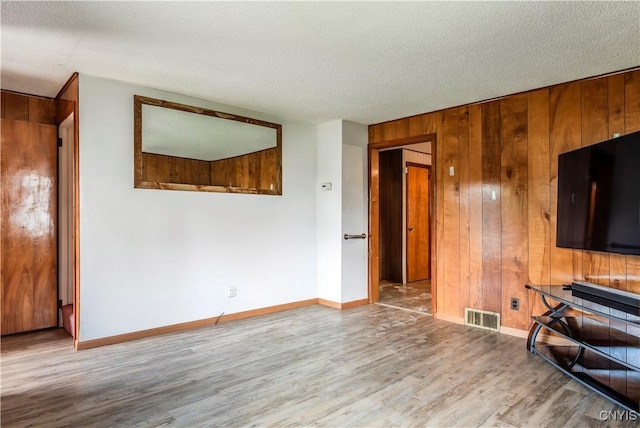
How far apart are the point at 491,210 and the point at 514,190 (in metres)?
0.31

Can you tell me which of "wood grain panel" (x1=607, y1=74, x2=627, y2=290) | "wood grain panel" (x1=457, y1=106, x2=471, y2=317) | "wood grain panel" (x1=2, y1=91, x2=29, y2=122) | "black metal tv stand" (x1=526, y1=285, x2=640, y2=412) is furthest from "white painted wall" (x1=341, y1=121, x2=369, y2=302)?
"wood grain panel" (x1=2, y1=91, x2=29, y2=122)

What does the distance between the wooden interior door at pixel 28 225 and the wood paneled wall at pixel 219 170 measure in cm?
128

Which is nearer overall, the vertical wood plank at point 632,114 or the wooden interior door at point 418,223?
the vertical wood plank at point 632,114

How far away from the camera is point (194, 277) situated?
4.00m

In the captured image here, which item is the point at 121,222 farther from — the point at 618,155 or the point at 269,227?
the point at 618,155

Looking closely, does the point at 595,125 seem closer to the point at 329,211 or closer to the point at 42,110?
the point at 329,211

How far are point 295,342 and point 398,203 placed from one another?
3.82 metres

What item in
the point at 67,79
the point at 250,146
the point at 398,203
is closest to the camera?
the point at 67,79

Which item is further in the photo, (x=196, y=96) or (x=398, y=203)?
(x=398, y=203)

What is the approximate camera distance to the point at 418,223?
687 cm

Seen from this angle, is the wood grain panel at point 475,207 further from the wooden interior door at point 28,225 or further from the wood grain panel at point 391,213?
the wooden interior door at point 28,225

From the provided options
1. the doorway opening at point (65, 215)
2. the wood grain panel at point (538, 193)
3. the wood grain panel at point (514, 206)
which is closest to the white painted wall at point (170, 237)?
the doorway opening at point (65, 215)

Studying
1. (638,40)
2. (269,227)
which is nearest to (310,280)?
(269,227)

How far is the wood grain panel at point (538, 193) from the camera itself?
3533mm
